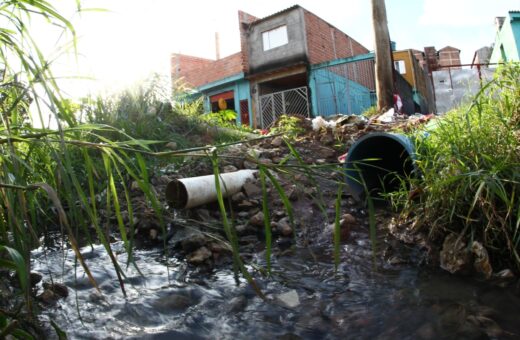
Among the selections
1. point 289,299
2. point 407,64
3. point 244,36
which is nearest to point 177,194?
point 289,299

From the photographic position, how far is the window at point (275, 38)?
1452 cm

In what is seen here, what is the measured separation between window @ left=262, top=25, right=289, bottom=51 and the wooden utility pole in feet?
23.2

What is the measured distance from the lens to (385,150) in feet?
12.5

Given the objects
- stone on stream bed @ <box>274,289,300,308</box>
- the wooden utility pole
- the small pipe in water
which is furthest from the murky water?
the wooden utility pole

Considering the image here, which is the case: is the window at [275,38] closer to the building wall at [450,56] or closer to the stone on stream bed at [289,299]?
the stone on stream bed at [289,299]

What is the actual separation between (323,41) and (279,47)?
7.28 feet

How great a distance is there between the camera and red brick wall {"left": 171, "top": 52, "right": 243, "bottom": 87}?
53.2ft

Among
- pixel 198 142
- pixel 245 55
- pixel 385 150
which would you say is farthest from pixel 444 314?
pixel 245 55

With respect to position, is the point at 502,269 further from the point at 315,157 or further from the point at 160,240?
the point at 315,157

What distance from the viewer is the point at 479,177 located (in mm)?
1959

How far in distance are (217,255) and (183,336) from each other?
847 mm

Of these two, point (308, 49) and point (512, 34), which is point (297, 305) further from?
point (308, 49)

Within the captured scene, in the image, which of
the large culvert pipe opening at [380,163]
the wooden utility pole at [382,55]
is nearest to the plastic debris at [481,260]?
the large culvert pipe opening at [380,163]

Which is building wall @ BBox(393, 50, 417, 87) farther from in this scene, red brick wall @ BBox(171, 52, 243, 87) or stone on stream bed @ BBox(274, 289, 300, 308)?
stone on stream bed @ BBox(274, 289, 300, 308)
